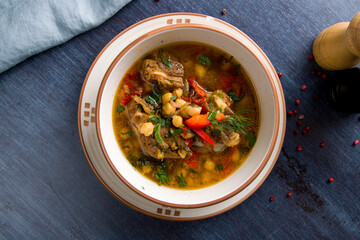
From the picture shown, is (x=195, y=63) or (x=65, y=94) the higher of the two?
(x=195, y=63)

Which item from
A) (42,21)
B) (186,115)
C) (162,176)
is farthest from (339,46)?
(42,21)

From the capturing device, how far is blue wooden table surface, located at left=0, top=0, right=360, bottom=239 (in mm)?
2412

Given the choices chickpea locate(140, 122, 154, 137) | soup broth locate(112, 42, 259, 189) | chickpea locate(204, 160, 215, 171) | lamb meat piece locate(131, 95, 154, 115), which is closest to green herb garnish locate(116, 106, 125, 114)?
soup broth locate(112, 42, 259, 189)

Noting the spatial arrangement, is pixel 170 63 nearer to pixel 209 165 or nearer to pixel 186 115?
pixel 186 115

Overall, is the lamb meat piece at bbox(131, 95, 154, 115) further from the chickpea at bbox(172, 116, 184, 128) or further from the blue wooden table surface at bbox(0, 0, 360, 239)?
the blue wooden table surface at bbox(0, 0, 360, 239)

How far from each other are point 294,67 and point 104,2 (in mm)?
1789

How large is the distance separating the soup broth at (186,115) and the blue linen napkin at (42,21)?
60 centimetres

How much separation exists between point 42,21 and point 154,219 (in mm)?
2009

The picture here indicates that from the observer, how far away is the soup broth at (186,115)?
7.15ft

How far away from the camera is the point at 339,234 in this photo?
2.56 m

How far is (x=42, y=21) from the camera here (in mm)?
2322

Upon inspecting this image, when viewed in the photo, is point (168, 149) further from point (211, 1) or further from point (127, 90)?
point (211, 1)

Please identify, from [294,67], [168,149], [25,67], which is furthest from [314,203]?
[25,67]

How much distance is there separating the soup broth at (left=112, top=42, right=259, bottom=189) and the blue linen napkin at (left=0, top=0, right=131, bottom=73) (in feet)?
1.96
